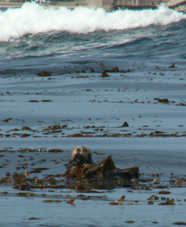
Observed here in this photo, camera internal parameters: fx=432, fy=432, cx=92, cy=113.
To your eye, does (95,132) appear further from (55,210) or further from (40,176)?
(55,210)

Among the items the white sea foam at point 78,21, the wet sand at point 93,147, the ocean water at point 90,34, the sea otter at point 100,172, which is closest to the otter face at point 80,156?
the sea otter at point 100,172

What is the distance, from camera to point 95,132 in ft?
23.4

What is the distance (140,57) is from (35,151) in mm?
20466

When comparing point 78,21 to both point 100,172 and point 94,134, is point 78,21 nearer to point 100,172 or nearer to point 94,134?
point 94,134

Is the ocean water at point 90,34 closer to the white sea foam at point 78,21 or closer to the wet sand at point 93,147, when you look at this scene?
the white sea foam at point 78,21

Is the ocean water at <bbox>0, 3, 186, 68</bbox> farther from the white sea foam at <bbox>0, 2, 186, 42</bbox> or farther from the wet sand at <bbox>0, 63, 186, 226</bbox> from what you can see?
the wet sand at <bbox>0, 63, 186, 226</bbox>

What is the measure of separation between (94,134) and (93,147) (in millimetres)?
1005

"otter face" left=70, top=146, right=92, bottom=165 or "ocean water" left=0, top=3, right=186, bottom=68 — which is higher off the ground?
"ocean water" left=0, top=3, right=186, bottom=68

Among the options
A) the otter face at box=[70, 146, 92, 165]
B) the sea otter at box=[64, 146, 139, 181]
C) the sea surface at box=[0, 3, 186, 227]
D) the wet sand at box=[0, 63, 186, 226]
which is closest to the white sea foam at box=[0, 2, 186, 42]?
the sea surface at box=[0, 3, 186, 227]

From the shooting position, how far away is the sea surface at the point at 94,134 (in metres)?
3.20

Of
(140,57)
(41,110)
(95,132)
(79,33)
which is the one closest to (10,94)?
(41,110)

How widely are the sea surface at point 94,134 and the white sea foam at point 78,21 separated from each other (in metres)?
11.1

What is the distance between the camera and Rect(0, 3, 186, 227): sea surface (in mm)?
3199

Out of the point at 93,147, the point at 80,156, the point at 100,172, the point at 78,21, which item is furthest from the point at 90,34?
the point at 100,172
